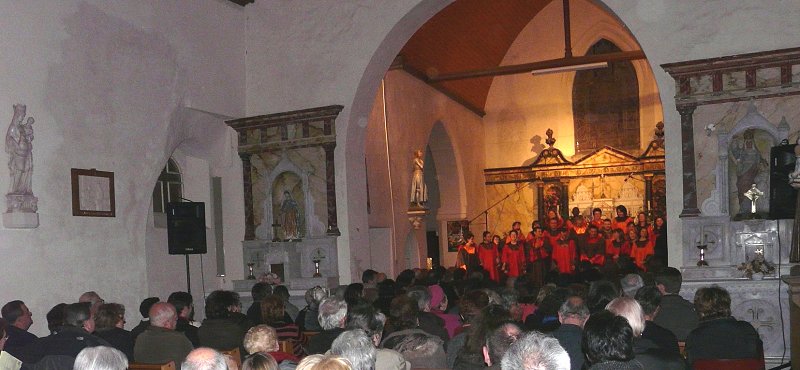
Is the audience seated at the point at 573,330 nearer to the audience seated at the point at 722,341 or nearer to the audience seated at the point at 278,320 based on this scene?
the audience seated at the point at 722,341

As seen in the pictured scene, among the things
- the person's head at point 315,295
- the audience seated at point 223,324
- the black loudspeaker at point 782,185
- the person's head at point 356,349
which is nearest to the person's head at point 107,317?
the audience seated at point 223,324

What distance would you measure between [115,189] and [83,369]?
7.25 metres

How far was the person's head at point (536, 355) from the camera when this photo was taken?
367 centimetres

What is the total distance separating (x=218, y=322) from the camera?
7125 millimetres

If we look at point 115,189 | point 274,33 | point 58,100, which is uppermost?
point 274,33

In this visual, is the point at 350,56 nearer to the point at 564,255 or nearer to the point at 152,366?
the point at 564,255

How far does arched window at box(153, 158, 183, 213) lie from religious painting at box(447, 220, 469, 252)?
8.75m

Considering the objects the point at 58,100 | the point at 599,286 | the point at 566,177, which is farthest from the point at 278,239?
the point at 566,177

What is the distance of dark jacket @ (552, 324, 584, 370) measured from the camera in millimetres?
5266

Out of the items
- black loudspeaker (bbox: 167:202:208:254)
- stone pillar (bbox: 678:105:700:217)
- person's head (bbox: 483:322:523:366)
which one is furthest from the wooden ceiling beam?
person's head (bbox: 483:322:523:366)

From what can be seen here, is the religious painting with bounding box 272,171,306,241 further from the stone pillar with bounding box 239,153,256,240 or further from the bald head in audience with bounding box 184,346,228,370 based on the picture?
the bald head in audience with bounding box 184,346,228,370

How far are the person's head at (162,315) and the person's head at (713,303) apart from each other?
3.69 metres

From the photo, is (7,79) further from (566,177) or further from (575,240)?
(566,177)

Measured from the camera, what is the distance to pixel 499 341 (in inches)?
181
